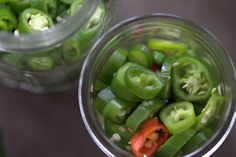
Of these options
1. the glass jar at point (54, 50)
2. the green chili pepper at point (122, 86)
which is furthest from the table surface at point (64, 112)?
the green chili pepper at point (122, 86)

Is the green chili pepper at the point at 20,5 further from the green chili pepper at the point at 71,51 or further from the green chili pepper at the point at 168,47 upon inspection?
the green chili pepper at the point at 168,47

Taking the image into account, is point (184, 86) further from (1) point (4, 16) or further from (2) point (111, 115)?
(1) point (4, 16)

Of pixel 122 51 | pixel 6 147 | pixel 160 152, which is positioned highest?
pixel 122 51

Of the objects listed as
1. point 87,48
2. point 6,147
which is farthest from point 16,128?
point 87,48

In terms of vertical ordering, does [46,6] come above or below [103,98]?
above

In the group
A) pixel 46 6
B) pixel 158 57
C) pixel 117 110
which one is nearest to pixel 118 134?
pixel 117 110

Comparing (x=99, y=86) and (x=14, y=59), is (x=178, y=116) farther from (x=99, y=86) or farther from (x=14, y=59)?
(x=14, y=59)

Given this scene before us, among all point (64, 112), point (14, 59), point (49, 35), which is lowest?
point (64, 112)
